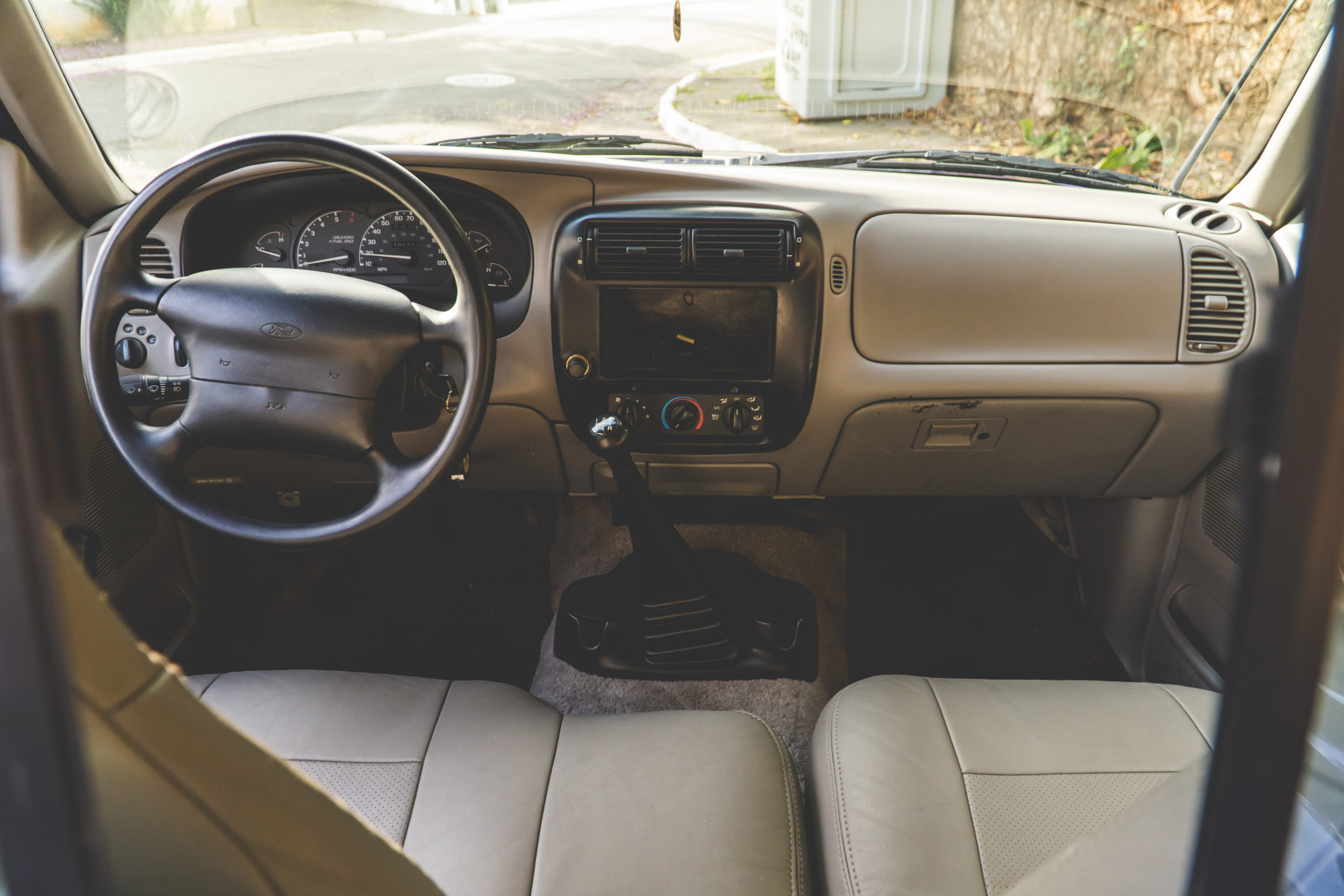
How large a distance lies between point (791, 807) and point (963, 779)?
0.24 meters

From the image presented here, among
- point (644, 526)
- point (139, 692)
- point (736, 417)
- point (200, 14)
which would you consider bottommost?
point (644, 526)

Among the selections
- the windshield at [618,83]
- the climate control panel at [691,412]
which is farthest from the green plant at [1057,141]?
the climate control panel at [691,412]

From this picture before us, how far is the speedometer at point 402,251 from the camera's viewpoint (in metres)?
1.83

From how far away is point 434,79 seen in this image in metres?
2.04

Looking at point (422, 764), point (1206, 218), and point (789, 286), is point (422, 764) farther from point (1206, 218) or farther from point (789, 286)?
point (1206, 218)

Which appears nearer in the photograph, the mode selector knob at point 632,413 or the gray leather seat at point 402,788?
the gray leather seat at point 402,788

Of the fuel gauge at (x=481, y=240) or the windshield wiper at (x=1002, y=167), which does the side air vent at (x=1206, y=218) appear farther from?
the fuel gauge at (x=481, y=240)

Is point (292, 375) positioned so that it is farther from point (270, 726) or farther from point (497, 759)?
point (497, 759)

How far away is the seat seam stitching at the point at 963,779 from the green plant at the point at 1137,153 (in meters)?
1.30

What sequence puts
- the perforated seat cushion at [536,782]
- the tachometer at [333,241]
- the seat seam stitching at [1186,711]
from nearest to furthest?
the perforated seat cushion at [536,782], the seat seam stitching at [1186,711], the tachometer at [333,241]

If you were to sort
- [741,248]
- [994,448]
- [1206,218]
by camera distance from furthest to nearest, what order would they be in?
1. [994,448]
2. [1206,218]
3. [741,248]

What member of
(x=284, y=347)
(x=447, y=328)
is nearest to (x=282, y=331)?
(x=284, y=347)

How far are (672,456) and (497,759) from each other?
882 millimetres

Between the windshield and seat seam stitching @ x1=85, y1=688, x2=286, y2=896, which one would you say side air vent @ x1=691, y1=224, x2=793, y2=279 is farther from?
seat seam stitching @ x1=85, y1=688, x2=286, y2=896
